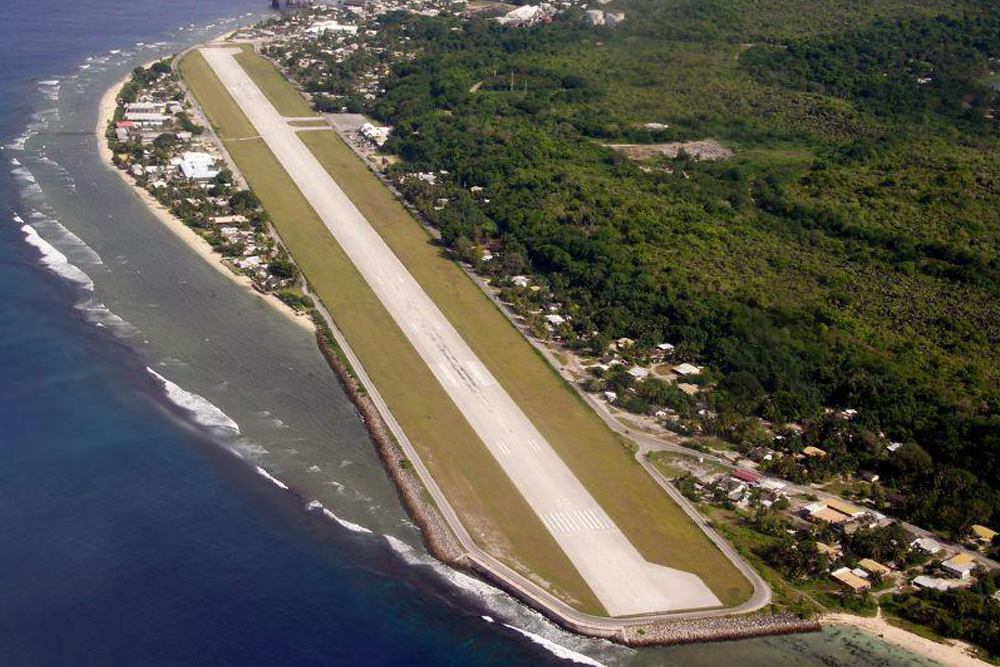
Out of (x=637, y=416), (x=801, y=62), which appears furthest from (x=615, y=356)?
(x=801, y=62)

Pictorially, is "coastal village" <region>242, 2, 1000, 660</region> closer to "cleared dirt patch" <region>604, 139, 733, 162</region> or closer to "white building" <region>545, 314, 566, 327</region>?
"white building" <region>545, 314, 566, 327</region>

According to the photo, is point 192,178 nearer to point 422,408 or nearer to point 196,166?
point 196,166

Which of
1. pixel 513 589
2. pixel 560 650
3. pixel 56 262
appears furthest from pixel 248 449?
pixel 56 262

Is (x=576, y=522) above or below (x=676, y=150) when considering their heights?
below

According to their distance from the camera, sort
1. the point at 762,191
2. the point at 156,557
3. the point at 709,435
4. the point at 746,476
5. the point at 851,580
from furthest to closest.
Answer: the point at 762,191, the point at 709,435, the point at 746,476, the point at 156,557, the point at 851,580

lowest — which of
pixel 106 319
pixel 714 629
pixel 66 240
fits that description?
pixel 714 629

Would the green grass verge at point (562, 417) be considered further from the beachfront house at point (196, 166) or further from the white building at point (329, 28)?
the white building at point (329, 28)

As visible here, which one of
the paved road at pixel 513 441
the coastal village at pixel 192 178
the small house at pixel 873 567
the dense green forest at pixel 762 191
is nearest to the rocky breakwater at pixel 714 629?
the paved road at pixel 513 441

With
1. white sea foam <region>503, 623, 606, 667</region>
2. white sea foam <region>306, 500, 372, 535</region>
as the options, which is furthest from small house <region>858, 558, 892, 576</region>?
white sea foam <region>306, 500, 372, 535</region>
